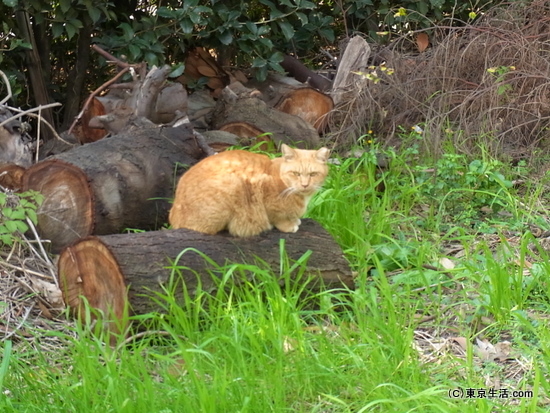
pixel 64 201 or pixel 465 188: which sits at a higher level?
pixel 64 201

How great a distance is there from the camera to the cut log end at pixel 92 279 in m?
3.75

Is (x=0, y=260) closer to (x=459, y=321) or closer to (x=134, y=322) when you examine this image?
(x=134, y=322)

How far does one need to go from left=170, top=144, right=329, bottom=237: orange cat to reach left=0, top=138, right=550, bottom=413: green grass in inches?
13.6

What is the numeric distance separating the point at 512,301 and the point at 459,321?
0.96 ft

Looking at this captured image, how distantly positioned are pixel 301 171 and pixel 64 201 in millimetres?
1577

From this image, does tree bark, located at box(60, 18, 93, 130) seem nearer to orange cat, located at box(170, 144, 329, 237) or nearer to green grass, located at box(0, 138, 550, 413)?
orange cat, located at box(170, 144, 329, 237)

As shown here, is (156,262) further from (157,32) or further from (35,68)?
(35,68)

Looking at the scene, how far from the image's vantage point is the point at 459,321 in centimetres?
376

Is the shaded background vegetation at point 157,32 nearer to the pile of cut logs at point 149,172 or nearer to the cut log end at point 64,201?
the pile of cut logs at point 149,172

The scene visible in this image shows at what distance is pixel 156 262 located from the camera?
378cm

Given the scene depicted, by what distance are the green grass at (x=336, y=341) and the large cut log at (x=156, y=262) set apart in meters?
0.08

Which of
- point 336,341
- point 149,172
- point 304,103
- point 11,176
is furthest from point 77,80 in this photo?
point 336,341

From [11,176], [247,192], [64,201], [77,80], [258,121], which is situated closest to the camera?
[247,192]

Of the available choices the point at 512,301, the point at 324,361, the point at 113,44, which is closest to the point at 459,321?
the point at 512,301
